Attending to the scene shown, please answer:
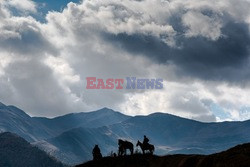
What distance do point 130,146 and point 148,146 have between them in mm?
3520

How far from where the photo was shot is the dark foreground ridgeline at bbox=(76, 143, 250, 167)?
134 ft

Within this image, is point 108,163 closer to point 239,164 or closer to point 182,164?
point 182,164

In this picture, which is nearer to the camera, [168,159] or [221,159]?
[221,159]

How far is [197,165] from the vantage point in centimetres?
Answer: 4272

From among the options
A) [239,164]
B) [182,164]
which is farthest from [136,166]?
[239,164]

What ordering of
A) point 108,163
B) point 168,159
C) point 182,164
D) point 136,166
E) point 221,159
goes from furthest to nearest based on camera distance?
point 108,163, point 136,166, point 168,159, point 182,164, point 221,159

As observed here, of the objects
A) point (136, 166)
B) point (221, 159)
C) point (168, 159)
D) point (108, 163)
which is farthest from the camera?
point (108, 163)

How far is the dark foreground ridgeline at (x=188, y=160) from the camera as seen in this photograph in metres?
40.8

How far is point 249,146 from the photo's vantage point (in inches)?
1799

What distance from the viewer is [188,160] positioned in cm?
4547

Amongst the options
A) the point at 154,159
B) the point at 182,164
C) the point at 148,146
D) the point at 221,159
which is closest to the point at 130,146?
the point at 148,146

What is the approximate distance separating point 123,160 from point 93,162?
5.86 m

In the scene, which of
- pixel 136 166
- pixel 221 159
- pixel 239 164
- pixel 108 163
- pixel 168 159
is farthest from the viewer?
pixel 108 163

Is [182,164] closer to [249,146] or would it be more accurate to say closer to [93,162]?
[249,146]
